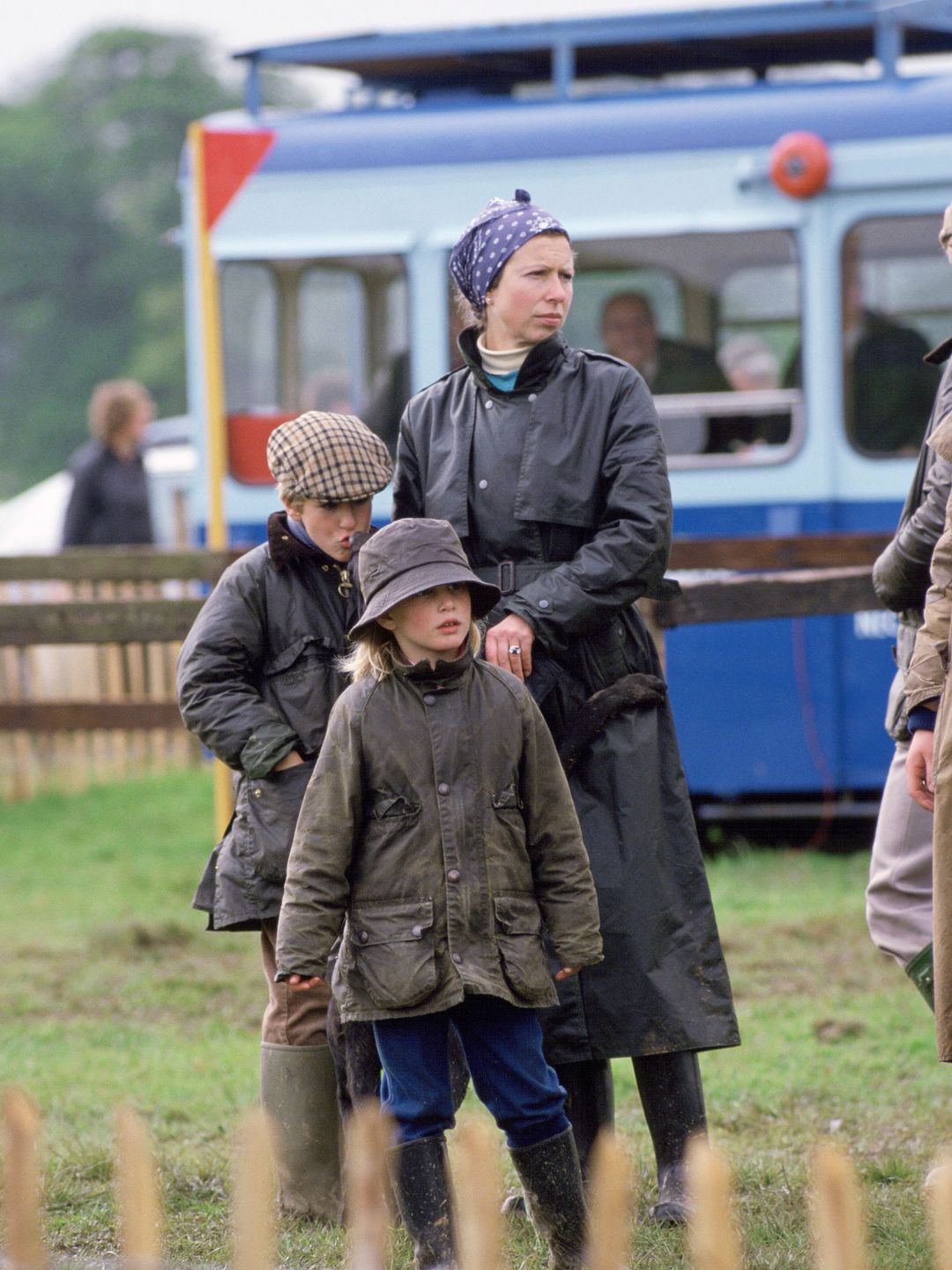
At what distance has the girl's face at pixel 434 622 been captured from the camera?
3.26 m

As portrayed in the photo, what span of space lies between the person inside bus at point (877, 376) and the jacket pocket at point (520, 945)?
17.4 feet

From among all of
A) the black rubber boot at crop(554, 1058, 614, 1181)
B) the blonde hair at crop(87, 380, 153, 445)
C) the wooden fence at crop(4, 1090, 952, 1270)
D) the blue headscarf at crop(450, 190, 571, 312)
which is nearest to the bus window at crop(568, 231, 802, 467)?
the blonde hair at crop(87, 380, 153, 445)

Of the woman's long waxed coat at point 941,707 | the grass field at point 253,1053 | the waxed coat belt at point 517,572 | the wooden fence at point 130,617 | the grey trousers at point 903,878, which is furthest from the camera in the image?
the wooden fence at point 130,617

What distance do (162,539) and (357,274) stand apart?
792 cm

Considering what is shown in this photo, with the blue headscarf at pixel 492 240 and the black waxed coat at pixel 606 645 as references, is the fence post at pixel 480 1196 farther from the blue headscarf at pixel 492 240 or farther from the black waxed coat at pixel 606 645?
the blue headscarf at pixel 492 240

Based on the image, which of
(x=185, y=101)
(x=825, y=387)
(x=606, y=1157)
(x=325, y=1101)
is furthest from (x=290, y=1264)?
(x=185, y=101)

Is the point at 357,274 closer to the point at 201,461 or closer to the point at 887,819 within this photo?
the point at 201,461

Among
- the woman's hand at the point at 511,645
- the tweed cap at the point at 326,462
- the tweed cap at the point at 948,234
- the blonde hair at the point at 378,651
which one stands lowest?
the woman's hand at the point at 511,645

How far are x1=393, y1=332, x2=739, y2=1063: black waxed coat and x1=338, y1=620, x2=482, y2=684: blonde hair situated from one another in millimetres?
226

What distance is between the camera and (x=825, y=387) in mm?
8219

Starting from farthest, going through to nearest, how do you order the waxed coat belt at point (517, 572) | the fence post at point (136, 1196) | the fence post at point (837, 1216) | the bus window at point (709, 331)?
the bus window at point (709, 331) < the waxed coat belt at point (517, 572) < the fence post at point (136, 1196) < the fence post at point (837, 1216)

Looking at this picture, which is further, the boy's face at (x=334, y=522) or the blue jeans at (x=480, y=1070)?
the boy's face at (x=334, y=522)

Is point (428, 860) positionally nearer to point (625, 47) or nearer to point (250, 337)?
point (250, 337)

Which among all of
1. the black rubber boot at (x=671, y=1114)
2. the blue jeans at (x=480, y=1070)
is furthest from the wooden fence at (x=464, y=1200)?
the black rubber boot at (x=671, y=1114)
